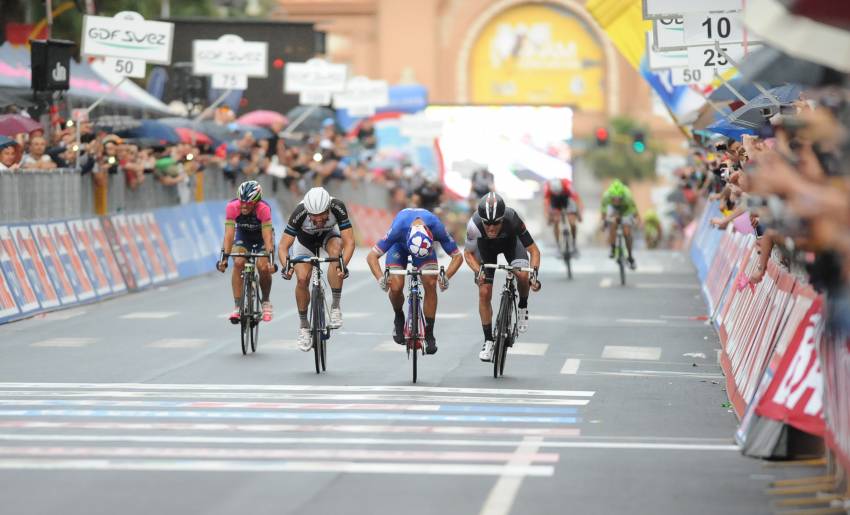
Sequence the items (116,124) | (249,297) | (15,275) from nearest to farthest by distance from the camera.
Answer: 1. (249,297)
2. (15,275)
3. (116,124)

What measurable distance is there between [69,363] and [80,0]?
2032cm

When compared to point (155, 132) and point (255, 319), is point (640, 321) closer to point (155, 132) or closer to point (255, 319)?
point (255, 319)

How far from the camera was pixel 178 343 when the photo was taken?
66.7ft

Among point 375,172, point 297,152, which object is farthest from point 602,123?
point 297,152

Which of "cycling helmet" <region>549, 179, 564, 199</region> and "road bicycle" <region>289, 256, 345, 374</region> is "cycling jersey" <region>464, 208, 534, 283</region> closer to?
"road bicycle" <region>289, 256, 345, 374</region>

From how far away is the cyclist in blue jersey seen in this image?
16.5m

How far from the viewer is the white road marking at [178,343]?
65.5 feet

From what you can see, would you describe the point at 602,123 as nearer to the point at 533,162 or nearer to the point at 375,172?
the point at 533,162

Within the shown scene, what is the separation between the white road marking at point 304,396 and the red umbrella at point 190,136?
18.8 metres

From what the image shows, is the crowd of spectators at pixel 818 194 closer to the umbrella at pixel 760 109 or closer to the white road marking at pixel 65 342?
the umbrella at pixel 760 109

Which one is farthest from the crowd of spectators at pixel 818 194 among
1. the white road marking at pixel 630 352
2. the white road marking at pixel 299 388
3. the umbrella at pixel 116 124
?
the umbrella at pixel 116 124

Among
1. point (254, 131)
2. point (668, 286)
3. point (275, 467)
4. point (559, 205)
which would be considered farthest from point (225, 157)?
point (275, 467)

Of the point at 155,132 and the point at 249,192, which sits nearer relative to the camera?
the point at 249,192

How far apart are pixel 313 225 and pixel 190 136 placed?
57.0ft
